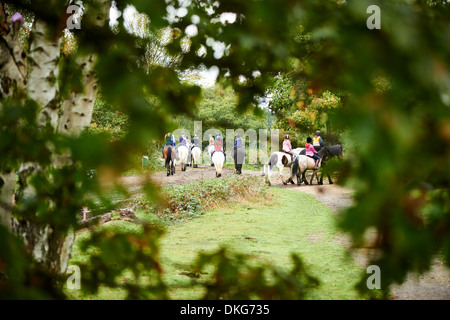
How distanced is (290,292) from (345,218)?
813mm

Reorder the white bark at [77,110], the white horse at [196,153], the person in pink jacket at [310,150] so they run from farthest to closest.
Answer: the white horse at [196,153] → the person in pink jacket at [310,150] → the white bark at [77,110]

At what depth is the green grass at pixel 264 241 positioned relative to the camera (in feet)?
17.1

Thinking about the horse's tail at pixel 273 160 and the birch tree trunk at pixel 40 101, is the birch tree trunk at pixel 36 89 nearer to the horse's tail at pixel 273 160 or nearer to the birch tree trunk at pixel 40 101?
the birch tree trunk at pixel 40 101

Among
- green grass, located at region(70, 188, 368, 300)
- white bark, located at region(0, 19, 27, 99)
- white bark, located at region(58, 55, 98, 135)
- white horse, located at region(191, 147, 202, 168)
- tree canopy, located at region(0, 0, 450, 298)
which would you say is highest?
white horse, located at region(191, 147, 202, 168)

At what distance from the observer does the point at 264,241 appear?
779cm

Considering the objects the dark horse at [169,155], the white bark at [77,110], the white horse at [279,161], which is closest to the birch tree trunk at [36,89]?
the white bark at [77,110]

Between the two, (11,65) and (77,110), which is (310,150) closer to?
(77,110)

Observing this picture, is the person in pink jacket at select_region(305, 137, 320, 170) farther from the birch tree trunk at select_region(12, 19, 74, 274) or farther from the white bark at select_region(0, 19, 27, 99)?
the white bark at select_region(0, 19, 27, 99)

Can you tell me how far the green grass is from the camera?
522 centimetres

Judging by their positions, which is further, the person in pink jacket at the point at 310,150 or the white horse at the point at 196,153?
the white horse at the point at 196,153

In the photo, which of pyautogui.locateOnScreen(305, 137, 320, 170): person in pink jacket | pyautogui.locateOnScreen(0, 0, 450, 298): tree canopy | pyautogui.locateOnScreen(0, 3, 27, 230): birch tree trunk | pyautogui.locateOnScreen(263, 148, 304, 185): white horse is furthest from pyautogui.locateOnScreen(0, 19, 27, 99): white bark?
pyautogui.locateOnScreen(305, 137, 320, 170): person in pink jacket

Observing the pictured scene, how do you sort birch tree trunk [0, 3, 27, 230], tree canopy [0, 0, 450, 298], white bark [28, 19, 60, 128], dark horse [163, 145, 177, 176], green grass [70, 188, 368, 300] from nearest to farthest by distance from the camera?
tree canopy [0, 0, 450, 298]
birch tree trunk [0, 3, 27, 230]
white bark [28, 19, 60, 128]
green grass [70, 188, 368, 300]
dark horse [163, 145, 177, 176]

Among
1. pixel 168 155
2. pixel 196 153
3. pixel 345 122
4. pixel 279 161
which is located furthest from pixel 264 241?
pixel 196 153

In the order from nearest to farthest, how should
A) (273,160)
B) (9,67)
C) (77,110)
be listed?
1. (9,67)
2. (77,110)
3. (273,160)
